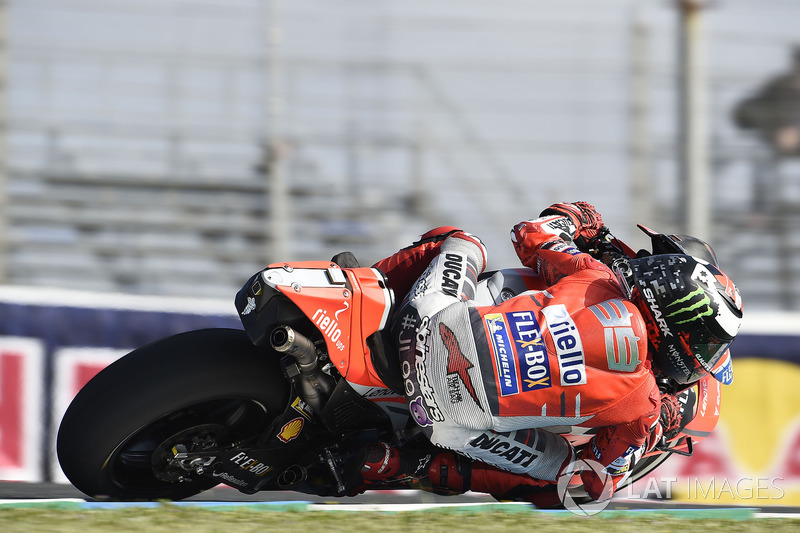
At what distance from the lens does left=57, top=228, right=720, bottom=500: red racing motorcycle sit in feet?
9.32

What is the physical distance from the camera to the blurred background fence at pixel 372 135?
557 centimetres

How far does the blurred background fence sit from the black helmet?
2655 millimetres

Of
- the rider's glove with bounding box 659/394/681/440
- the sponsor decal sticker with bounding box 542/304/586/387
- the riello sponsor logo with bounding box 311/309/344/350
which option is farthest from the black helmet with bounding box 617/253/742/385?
the riello sponsor logo with bounding box 311/309/344/350

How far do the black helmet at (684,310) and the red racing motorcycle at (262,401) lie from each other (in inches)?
9.9

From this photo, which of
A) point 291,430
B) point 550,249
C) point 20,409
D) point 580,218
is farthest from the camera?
point 20,409

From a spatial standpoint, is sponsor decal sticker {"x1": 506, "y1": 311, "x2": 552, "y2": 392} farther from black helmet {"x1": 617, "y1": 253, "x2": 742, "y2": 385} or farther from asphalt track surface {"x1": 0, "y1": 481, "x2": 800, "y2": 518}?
asphalt track surface {"x1": 0, "y1": 481, "x2": 800, "y2": 518}

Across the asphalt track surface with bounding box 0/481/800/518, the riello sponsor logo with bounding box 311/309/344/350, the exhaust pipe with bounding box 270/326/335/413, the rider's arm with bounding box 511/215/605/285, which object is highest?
the rider's arm with bounding box 511/215/605/285

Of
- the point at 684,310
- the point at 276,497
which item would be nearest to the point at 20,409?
the point at 276,497

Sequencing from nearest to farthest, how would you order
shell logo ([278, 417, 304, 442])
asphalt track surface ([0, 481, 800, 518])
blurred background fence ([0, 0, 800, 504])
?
1. shell logo ([278, 417, 304, 442])
2. asphalt track surface ([0, 481, 800, 518])
3. blurred background fence ([0, 0, 800, 504])

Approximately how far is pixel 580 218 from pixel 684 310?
2.41 ft

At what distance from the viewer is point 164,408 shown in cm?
284

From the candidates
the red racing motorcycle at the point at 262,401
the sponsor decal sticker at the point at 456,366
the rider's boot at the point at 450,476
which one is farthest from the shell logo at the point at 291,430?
the sponsor decal sticker at the point at 456,366

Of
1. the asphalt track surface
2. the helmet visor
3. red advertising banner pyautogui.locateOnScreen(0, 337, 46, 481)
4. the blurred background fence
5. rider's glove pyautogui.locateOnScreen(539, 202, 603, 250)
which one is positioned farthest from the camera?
the blurred background fence

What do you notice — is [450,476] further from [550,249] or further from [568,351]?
[550,249]
